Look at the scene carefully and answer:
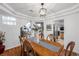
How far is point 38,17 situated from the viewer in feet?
5.43

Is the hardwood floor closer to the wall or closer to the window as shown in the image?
the window

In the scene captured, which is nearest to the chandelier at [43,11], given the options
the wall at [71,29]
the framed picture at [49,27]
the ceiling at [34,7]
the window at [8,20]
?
the ceiling at [34,7]

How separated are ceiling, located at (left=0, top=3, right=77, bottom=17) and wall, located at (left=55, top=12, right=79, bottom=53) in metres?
0.18

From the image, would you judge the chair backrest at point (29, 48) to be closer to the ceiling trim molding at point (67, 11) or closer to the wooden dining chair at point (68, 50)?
the wooden dining chair at point (68, 50)

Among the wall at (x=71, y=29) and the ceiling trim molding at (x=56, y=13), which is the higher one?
the ceiling trim molding at (x=56, y=13)

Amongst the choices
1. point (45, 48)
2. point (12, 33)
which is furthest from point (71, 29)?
point (12, 33)

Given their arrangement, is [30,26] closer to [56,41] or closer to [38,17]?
[38,17]

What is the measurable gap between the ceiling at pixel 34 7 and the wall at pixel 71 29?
176mm

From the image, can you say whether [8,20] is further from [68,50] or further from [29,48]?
[68,50]

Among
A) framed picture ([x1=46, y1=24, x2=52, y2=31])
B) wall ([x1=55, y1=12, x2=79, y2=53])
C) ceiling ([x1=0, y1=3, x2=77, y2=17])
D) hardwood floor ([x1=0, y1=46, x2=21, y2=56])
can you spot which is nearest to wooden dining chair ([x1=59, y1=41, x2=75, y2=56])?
wall ([x1=55, y1=12, x2=79, y2=53])

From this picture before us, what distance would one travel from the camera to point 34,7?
161 cm

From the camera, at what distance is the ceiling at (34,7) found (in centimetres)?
157

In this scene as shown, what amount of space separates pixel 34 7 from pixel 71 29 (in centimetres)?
72

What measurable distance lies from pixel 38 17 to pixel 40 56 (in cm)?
66
